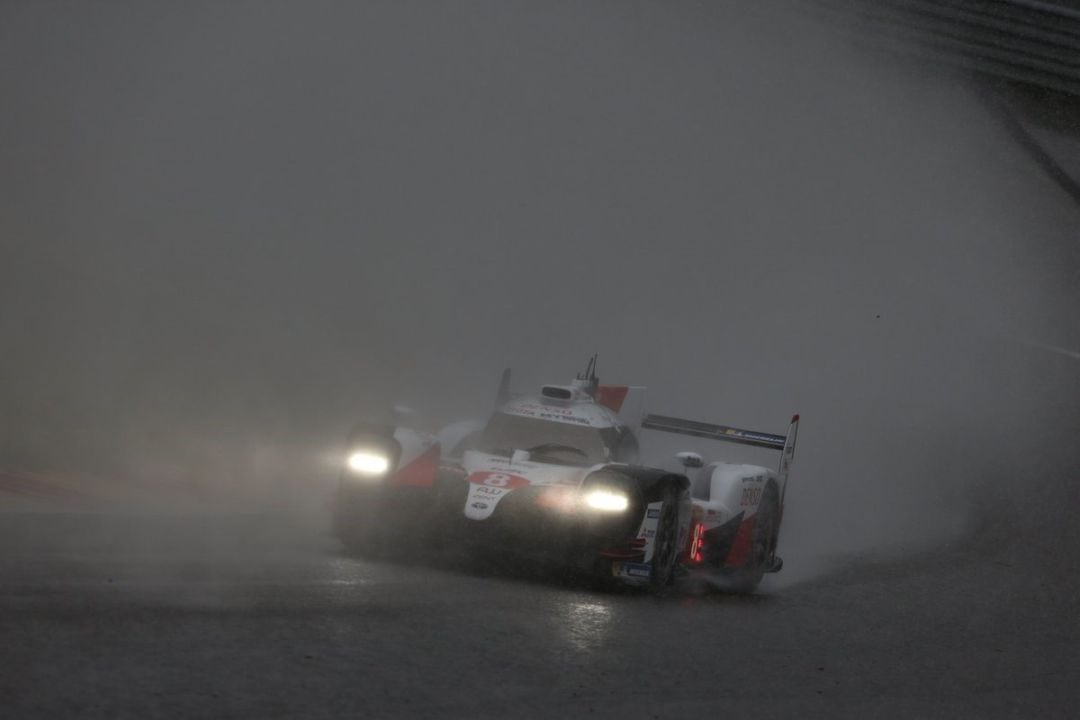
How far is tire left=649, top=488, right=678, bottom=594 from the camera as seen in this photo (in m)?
8.02

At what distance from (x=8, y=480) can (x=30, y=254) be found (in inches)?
191

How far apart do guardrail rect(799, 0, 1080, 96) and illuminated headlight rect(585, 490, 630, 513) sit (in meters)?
13.9

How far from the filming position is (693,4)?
2155cm

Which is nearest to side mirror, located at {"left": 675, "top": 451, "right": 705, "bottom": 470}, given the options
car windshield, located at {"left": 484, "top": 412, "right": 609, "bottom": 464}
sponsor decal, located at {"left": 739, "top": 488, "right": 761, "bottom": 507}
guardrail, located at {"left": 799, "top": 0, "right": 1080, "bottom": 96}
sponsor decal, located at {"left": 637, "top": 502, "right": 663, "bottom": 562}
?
sponsor decal, located at {"left": 739, "top": 488, "right": 761, "bottom": 507}

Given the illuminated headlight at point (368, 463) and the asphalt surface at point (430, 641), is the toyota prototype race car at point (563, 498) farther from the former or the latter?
the asphalt surface at point (430, 641)

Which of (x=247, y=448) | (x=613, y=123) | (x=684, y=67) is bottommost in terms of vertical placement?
(x=247, y=448)

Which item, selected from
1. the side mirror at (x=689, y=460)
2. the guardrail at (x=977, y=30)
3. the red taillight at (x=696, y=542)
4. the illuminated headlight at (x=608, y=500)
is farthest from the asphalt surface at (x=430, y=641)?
the guardrail at (x=977, y=30)

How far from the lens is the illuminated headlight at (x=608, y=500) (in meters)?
7.81

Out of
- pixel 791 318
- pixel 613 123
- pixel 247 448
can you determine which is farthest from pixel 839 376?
pixel 247 448

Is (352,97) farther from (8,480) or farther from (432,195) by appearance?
(8,480)

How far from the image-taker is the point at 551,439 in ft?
30.5

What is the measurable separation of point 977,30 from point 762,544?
13.2m

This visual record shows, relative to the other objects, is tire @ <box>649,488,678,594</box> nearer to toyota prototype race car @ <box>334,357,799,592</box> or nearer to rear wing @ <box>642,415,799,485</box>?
toyota prototype race car @ <box>334,357,799,592</box>

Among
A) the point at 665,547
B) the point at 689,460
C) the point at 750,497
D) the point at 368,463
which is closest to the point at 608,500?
the point at 665,547
